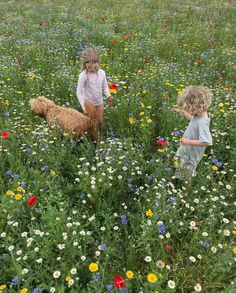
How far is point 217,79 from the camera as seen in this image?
22.7 feet

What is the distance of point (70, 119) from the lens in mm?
4711

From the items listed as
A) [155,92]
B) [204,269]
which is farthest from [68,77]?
[204,269]

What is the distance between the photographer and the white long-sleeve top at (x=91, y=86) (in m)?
4.92

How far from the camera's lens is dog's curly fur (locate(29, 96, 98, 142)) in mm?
4621

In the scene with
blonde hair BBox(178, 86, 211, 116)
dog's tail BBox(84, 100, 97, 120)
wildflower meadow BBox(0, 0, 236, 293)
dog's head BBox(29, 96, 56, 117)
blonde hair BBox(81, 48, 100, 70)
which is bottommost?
wildflower meadow BBox(0, 0, 236, 293)

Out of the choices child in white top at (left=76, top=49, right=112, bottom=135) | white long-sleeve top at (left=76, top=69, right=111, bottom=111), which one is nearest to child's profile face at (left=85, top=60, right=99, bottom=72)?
child in white top at (left=76, top=49, right=112, bottom=135)

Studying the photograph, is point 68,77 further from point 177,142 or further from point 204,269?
point 204,269

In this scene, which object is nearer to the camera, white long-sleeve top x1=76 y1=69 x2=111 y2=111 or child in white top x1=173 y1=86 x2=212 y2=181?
child in white top x1=173 y1=86 x2=212 y2=181

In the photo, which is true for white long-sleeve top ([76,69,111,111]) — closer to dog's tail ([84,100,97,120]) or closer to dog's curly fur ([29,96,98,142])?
dog's curly fur ([29,96,98,142])

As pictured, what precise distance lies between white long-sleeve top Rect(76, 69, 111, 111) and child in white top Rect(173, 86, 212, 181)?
1766 millimetres

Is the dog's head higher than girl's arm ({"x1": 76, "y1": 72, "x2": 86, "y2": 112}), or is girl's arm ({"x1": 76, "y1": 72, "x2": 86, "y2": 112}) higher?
girl's arm ({"x1": 76, "y1": 72, "x2": 86, "y2": 112})

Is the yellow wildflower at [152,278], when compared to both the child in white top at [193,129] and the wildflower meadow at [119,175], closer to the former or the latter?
the wildflower meadow at [119,175]

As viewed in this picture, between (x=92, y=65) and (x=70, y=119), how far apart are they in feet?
3.17

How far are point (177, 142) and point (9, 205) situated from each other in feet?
8.94
